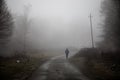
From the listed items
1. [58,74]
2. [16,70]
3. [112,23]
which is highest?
[112,23]

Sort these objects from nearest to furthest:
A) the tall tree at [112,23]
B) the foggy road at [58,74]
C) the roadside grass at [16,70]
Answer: the foggy road at [58,74] → the roadside grass at [16,70] → the tall tree at [112,23]

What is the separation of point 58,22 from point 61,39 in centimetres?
1406

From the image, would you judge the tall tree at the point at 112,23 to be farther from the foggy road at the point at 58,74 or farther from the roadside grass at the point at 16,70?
the roadside grass at the point at 16,70

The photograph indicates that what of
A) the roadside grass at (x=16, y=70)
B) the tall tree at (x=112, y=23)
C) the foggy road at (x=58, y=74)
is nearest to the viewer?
the foggy road at (x=58, y=74)

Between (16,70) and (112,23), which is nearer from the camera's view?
(16,70)

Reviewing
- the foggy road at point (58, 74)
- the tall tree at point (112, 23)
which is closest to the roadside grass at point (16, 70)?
the foggy road at point (58, 74)

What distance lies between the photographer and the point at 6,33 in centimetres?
3612

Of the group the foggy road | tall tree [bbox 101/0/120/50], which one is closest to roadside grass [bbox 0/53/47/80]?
the foggy road

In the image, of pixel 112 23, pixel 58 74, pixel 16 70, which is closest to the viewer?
pixel 58 74

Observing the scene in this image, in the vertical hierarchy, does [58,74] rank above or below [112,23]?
below

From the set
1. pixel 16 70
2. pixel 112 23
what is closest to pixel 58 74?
pixel 16 70

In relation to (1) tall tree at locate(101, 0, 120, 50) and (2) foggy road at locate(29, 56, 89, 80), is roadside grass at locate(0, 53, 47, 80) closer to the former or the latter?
(2) foggy road at locate(29, 56, 89, 80)

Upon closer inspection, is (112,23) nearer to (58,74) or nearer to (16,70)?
(58,74)

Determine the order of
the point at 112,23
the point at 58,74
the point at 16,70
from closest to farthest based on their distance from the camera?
the point at 58,74 < the point at 16,70 < the point at 112,23
